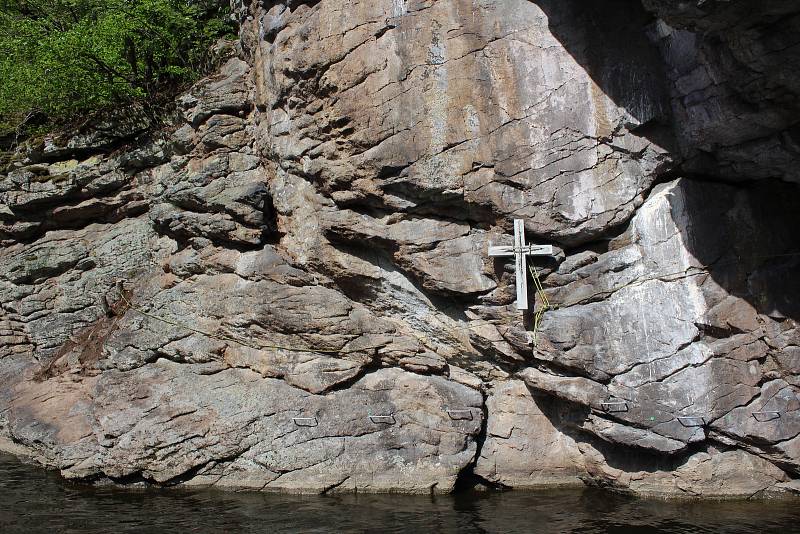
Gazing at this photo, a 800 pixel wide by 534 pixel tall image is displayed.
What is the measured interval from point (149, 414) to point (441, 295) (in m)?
5.32

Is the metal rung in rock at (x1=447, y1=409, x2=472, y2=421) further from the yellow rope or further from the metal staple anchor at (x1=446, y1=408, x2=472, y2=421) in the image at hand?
the yellow rope

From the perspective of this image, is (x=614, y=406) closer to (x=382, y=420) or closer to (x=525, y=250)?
(x=525, y=250)

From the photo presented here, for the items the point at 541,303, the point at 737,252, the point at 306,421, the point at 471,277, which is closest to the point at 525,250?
the point at 541,303

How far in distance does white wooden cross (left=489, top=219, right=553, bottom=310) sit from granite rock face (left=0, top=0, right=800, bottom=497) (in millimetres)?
280

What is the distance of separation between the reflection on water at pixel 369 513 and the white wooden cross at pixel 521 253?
3100mm

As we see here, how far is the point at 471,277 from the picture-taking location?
11.5 meters

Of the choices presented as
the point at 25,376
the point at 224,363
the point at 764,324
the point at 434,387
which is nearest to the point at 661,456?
the point at 764,324

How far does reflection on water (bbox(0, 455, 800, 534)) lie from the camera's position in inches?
372

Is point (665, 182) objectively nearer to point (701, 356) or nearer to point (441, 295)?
point (701, 356)

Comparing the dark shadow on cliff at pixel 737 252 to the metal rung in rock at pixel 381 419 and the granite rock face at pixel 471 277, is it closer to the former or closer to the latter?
the granite rock face at pixel 471 277

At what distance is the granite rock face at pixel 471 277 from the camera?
10.4 metres

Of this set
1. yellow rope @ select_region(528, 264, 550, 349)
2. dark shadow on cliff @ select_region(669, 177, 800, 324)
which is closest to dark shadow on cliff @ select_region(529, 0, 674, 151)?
dark shadow on cliff @ select_region(669, 177, 800, 324)

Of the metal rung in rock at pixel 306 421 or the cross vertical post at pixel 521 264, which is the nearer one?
the cross vertical post at pixel 521 264

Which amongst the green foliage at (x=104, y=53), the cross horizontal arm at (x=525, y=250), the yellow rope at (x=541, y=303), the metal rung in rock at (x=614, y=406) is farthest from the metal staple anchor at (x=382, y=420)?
the green foliage at (x=104, y=53)
